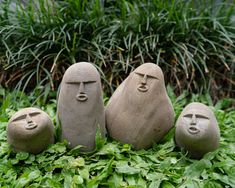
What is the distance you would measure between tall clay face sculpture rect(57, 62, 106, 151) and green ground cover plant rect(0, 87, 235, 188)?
0.07 m

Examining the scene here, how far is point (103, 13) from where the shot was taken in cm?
448

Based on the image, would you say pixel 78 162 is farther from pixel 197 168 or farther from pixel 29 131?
pixel 197 168

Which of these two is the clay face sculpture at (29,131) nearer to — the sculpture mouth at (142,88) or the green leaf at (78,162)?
the green leaf at (78,162)

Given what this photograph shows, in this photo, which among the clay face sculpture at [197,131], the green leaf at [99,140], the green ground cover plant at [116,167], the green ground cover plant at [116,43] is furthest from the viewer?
the green ground cover plant at [116,43]

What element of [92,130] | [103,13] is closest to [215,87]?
[103,13]

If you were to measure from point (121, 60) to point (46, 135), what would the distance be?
1689 millimetres

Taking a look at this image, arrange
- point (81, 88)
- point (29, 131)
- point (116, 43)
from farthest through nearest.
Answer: point (116, 43), point (81, 88), point (29, 131)

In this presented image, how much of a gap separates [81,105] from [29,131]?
353 millimetres

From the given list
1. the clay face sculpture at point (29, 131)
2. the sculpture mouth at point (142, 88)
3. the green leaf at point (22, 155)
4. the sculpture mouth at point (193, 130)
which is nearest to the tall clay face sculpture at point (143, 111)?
the sculpture mouth at point (142, 88)

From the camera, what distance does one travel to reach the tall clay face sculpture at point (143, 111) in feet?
8.89

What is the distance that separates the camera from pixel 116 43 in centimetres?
425

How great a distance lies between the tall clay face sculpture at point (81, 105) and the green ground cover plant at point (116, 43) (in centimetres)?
137

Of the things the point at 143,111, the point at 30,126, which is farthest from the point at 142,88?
the point at 30,126

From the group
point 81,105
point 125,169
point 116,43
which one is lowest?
point 125,169
